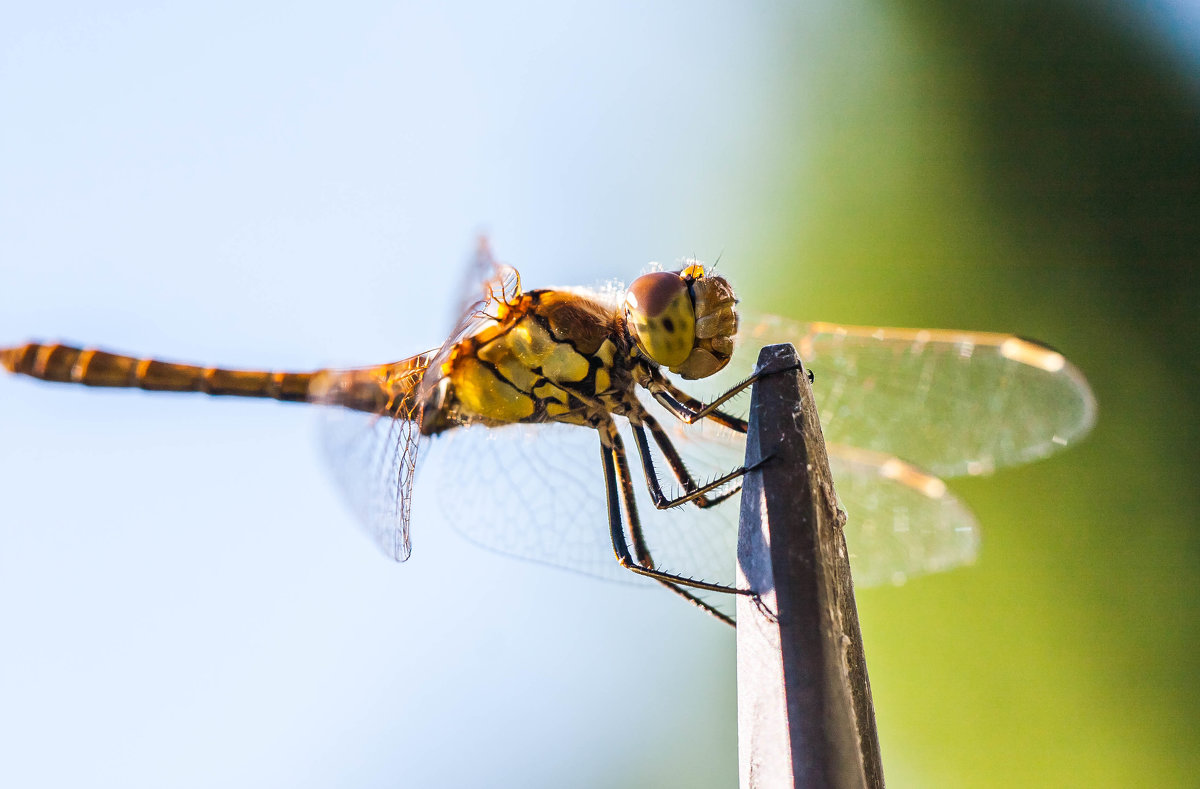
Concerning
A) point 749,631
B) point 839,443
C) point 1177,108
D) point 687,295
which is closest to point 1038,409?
point 839,443

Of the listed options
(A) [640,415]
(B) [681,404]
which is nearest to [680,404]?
(B) [681,404]

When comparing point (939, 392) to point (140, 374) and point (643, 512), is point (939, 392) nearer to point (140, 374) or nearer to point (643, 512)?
point (643, 512)

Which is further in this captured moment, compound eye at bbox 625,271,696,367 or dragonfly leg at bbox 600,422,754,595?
dragonfly leg at bbox 600,422,754,595

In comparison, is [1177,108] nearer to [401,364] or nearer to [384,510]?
[401,364]

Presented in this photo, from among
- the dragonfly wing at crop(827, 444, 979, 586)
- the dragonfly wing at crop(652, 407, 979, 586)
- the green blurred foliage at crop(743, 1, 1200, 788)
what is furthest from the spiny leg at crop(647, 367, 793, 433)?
the green blurred foliage at crop(743, 1, 1200, 788)

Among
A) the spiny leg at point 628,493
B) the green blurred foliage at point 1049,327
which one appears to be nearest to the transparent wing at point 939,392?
the spiny leg at point 628,493

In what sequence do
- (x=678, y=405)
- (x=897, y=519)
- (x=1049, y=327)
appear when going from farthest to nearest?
(x=1049, y=327)
(x=897, y=519)
(x=678, y=405)

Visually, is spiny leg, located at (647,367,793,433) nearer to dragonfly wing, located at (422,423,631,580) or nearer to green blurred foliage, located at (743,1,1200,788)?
dragonfly wing, located at (422,423,631,580)
